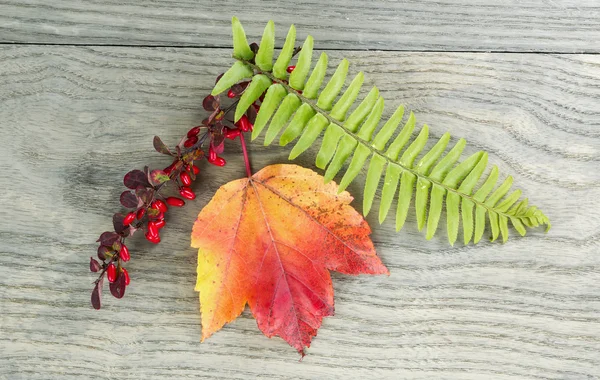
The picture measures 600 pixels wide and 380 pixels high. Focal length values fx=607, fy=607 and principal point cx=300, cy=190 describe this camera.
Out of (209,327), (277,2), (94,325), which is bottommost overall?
(94,325)

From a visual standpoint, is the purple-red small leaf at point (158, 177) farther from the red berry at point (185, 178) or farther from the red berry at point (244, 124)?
the red berry at point (244, 124)

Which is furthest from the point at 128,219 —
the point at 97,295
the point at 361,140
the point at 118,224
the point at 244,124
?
the point at 361,140

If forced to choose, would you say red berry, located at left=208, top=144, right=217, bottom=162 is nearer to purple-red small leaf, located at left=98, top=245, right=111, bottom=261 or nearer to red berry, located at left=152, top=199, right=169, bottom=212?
red berry, located at left=152, top=199, right=169, bottom=212

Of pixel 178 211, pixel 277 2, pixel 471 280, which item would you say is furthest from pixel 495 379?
pixel 277 2

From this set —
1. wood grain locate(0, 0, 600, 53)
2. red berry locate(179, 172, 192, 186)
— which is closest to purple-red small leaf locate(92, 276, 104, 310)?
red berry locate(179, 172, 192, 186)

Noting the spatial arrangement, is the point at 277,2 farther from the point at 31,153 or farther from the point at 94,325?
the point at 94,325

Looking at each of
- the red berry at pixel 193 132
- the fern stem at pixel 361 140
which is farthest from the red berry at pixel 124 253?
the fern stem at pixel 361 140
